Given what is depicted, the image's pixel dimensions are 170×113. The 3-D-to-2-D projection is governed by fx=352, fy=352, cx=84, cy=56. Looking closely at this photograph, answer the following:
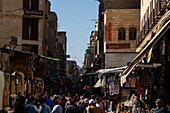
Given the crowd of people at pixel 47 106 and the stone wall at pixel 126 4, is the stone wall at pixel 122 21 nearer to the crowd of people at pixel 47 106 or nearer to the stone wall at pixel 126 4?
the stone wall at pixel 126 4

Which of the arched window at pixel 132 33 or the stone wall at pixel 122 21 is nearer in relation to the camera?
the stone wall at pixel 122 21

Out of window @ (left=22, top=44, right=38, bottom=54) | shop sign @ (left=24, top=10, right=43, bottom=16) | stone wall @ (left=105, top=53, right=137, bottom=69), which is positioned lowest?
stone wall @ (left=105, top=53, right=137, bottom=69)

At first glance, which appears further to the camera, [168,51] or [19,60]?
[19,60]

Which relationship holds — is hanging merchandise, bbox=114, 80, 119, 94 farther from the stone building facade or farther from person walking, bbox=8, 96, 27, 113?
person walking, bbox=8, 96, 27, 113

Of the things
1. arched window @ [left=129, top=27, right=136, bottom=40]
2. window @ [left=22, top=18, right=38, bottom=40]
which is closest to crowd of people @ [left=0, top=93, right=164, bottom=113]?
arched window @ [left=129, top=27, right=136, bottom=40]

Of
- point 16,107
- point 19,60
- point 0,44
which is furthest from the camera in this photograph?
point 0,44

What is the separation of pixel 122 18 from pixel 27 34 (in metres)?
10.7

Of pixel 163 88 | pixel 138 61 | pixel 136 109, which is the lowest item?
pixel 136 109

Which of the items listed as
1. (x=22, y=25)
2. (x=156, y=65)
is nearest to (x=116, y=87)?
(x=156, y=65)

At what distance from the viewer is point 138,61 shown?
43.9 feet

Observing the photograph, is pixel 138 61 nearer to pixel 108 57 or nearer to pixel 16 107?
pixel 16 107

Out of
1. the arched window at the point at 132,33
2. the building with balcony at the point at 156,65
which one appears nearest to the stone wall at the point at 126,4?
the arched window at the point at 132,33

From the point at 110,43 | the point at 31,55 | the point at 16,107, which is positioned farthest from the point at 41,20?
the point at 16,107

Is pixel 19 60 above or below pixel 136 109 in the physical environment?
above
